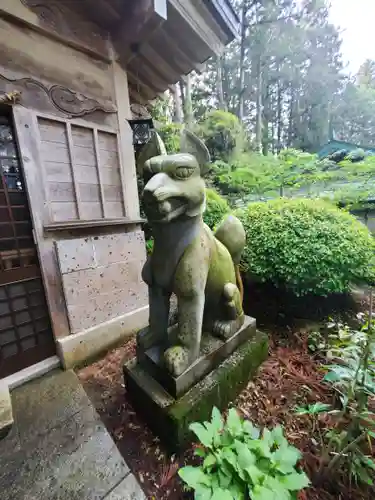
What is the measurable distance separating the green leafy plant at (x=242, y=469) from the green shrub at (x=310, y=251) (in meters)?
1.86

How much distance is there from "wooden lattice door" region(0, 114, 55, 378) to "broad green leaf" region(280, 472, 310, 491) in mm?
2746

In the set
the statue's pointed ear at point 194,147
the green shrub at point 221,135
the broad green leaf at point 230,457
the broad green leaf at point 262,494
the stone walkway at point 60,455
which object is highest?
the green shrub at point 221,135

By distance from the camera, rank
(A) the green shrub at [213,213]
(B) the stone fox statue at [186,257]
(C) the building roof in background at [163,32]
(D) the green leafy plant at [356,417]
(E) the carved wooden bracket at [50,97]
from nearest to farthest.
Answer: (D) the green leafy plant at [356,417] < (B) the stone fox statue at [186,257] < (E) the carved wooden bracket at [50,97] < (C) the building roof in background at [163,32] < (A) the green shrub at [213,213]

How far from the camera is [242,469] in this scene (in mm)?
1263

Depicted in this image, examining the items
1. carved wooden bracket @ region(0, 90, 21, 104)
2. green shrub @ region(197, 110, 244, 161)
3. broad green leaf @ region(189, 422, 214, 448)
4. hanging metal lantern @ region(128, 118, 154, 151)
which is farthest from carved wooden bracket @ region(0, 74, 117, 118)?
green shrub @ region(197, 110, 244, 161)

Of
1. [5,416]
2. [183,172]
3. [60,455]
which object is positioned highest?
[183,172]

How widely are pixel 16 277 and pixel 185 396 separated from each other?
218 cm

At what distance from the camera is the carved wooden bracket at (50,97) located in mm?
2418

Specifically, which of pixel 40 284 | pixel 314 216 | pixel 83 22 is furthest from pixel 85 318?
pixel 83 22

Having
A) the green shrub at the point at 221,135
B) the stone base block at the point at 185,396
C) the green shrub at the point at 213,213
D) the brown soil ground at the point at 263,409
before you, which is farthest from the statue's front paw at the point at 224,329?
the green shrub at the point at 221,135

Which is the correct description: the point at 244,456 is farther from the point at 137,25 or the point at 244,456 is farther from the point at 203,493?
the point at 137,25

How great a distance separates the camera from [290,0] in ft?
48.9

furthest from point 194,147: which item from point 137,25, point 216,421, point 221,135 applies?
point 221,135

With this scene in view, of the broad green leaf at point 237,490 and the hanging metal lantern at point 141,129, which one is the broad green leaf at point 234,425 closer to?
the broad green leaf at point 237,490
